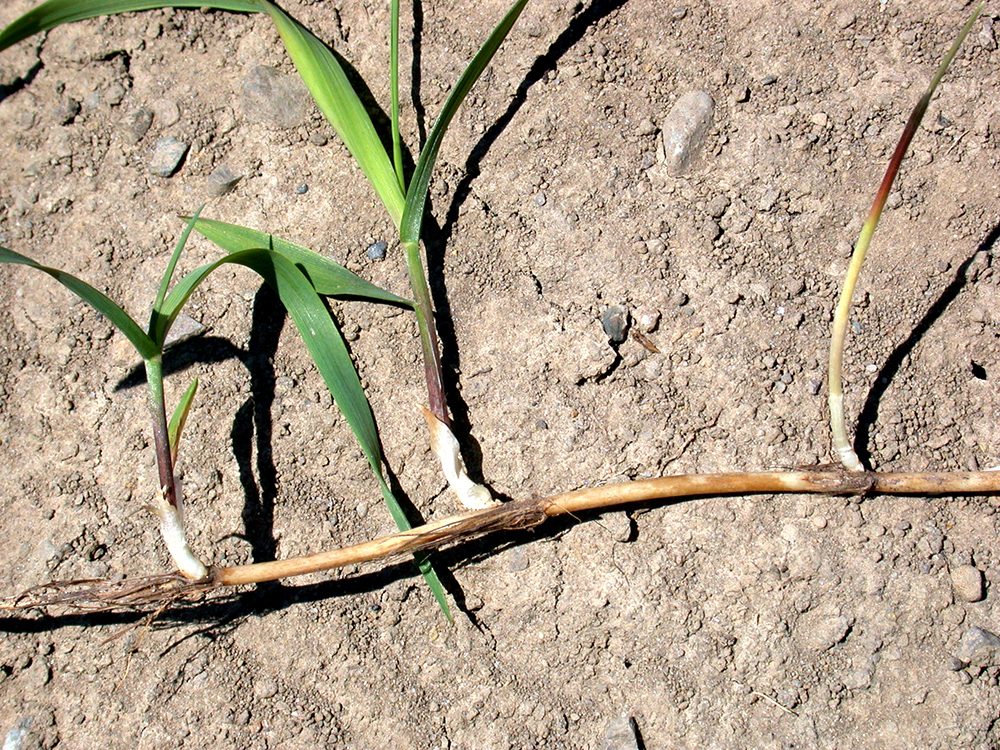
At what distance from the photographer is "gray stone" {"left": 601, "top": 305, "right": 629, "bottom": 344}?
136 centimetres

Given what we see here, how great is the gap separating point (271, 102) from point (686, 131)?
0.79m

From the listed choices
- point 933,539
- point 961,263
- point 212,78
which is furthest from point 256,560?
point 961,263

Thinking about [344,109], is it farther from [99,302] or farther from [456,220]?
[99,302]

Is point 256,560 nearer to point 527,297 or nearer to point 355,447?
point 355,447

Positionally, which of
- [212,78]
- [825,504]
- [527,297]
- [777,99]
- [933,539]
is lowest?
[933,539]

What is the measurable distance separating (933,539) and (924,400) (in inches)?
9.5

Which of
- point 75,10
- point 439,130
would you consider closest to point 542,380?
point 439,130

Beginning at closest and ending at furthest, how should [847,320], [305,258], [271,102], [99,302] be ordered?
[99,302] → [847,320] → [305,258] → [271,102]

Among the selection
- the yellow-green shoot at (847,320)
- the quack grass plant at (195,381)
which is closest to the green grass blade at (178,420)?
the quack grass plant at (195,381)

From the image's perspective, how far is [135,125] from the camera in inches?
57.5

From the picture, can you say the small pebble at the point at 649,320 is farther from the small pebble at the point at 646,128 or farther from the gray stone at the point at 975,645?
the gray stone at the point at 975,645

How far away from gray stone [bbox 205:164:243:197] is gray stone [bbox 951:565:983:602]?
1469 mm

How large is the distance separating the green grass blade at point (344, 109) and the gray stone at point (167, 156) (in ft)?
0.94

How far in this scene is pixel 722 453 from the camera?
4.38 ft
